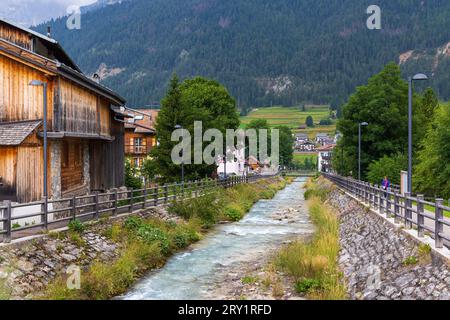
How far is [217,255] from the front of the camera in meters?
21.2

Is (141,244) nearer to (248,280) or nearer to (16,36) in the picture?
(248,280)

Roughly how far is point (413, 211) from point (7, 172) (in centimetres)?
1478

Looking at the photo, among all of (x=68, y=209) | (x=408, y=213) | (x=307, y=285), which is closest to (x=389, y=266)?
(x=307, y=285)

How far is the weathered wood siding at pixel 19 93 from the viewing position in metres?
20.8

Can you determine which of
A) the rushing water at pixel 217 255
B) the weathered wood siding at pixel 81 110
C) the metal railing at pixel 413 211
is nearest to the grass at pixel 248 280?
the rushing water at pixel 217 255

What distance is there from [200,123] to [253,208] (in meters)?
8.49

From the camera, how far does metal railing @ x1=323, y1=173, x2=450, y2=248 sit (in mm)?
12570

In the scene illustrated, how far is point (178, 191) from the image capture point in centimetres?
3244

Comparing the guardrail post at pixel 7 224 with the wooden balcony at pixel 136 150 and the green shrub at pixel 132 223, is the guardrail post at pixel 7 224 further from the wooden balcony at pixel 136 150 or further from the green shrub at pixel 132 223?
the wooden balcony at pixel 136 150

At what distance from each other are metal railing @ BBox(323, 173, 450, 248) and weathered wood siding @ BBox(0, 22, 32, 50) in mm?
16868

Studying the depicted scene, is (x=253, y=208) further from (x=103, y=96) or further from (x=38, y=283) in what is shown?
(x=38, y=283)

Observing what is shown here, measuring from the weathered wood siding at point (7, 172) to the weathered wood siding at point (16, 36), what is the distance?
5544 millimetres
